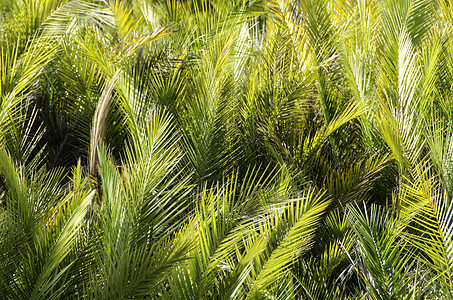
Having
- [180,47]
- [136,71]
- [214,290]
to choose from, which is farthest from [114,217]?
[180,47]

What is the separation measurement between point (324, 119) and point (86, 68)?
59.9 inches

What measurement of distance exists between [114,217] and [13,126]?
1.09 meters

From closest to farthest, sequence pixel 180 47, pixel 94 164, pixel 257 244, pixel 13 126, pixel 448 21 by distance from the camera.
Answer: pixel 257 244 < pixel 94 164 < pixel 13 126 < pixel 448 21 < pixel 180 47

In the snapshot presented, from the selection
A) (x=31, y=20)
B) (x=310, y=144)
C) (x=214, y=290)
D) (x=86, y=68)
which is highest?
(x=31, y=20)

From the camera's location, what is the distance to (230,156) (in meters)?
2.77

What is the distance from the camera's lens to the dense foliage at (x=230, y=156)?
1850 millimetres

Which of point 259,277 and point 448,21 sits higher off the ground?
point 448,21

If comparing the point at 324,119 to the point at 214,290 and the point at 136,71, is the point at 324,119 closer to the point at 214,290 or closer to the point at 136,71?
the point at 136,71

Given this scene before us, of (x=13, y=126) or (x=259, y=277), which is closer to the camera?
(x=259, y=277)

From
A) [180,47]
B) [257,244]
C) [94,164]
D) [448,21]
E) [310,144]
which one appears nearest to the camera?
[257,244]

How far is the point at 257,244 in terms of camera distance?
1720 millimetres

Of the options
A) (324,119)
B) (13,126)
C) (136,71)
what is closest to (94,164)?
(13,126)

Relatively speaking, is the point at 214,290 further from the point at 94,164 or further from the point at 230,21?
the point at 230,21

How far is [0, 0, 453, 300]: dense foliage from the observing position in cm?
185
